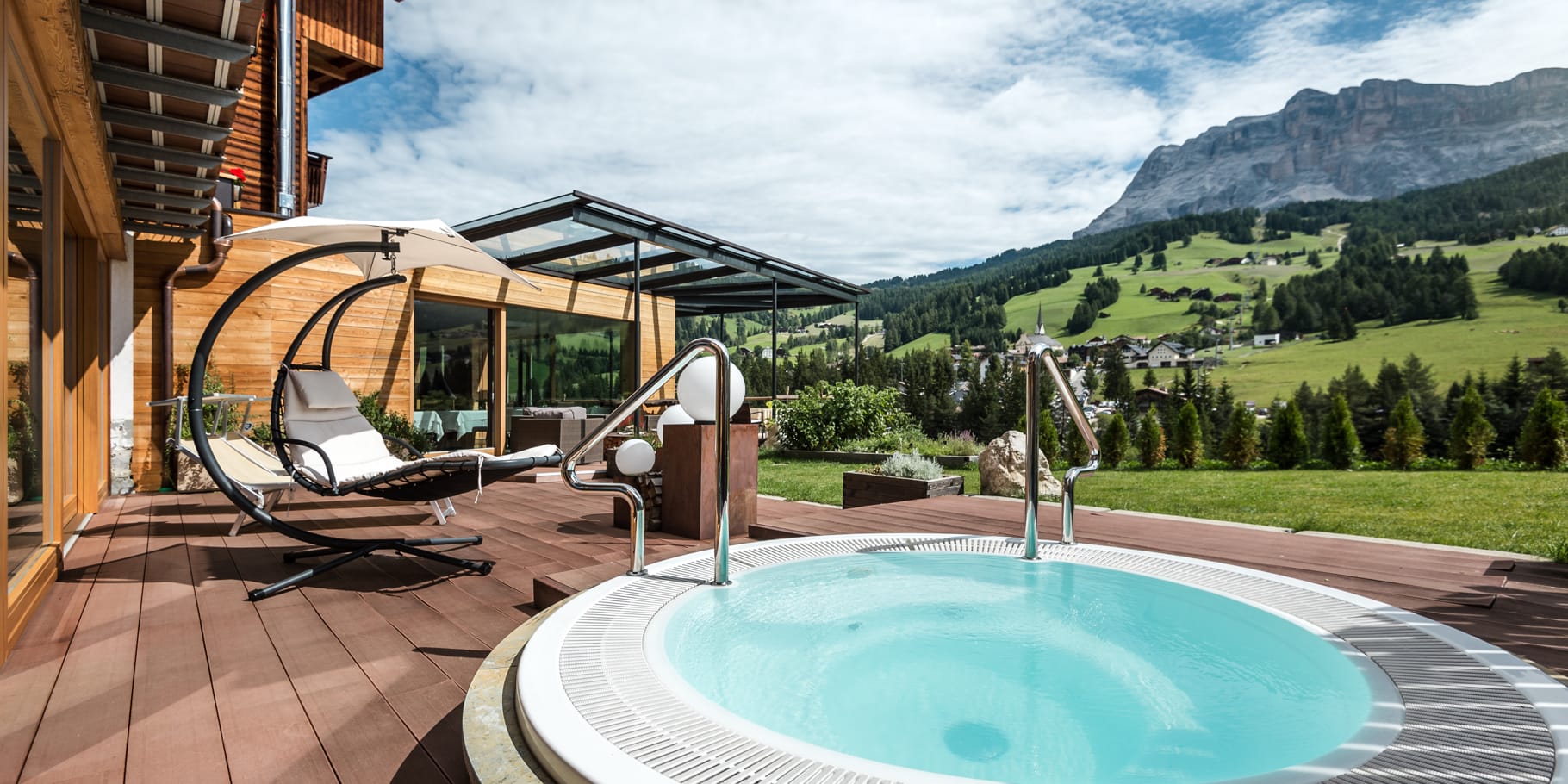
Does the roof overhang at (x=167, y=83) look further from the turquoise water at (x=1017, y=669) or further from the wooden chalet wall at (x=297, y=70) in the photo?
the wooden chalet wall at (x=297, y=70)

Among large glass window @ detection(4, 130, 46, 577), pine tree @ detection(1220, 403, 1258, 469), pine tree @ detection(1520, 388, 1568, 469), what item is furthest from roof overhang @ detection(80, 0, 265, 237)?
pine tree @ detection(1520, 388, 1568, 469)

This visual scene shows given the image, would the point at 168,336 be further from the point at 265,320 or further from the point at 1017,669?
the point at 1017,669

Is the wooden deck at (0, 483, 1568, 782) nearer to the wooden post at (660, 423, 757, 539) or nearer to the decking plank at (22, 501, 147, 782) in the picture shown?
the decking plank at (22, 501, 147, 782)

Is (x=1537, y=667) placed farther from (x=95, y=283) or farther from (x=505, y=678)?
(x=95, y=283)

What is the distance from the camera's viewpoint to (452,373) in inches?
392

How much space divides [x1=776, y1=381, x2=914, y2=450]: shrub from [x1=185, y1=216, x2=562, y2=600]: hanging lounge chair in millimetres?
7149

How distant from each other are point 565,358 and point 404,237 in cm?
761

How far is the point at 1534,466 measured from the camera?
9469 millimetres

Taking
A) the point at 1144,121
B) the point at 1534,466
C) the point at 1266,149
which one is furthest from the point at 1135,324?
the point at 1266,149

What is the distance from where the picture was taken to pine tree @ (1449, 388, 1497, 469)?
32.8 ft

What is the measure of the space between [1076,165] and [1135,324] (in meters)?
16.2

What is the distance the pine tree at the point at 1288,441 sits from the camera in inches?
432

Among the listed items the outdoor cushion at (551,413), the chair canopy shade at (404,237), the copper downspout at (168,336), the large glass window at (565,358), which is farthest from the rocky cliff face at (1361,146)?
the copper downspout at (168,336)

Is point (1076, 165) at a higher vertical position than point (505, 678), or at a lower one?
higher
